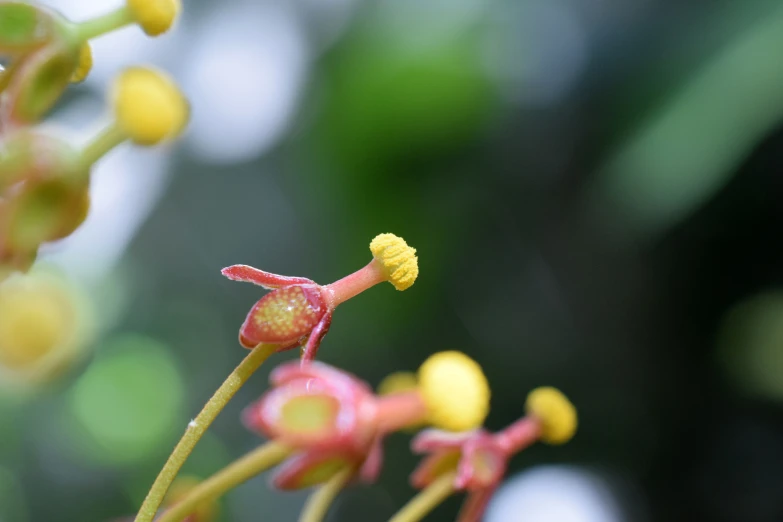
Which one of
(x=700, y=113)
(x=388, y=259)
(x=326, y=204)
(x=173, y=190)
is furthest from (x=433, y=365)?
(x=173, y=190)

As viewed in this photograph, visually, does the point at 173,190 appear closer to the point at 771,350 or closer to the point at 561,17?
the point at 561,17

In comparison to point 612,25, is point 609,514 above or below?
below

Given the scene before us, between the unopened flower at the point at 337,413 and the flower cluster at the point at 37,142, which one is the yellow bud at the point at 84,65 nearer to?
the flower cluster at the point at 37,142

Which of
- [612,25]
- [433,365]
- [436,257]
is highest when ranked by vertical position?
[612,25]

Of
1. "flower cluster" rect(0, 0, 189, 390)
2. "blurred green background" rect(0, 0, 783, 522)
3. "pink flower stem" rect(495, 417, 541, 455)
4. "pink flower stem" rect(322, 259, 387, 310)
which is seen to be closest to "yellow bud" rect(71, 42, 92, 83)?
"flower cluster" rect(0, 0, 189, 390)

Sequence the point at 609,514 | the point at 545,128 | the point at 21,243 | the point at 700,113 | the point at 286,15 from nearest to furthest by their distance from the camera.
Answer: the point at 21,243 < the point at 700,113 < the point at 609,514 < the point at 545,128 < the point at 286,15

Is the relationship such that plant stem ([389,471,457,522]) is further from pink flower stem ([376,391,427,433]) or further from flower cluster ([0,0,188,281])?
flower cluster ([0,0,188,281])
